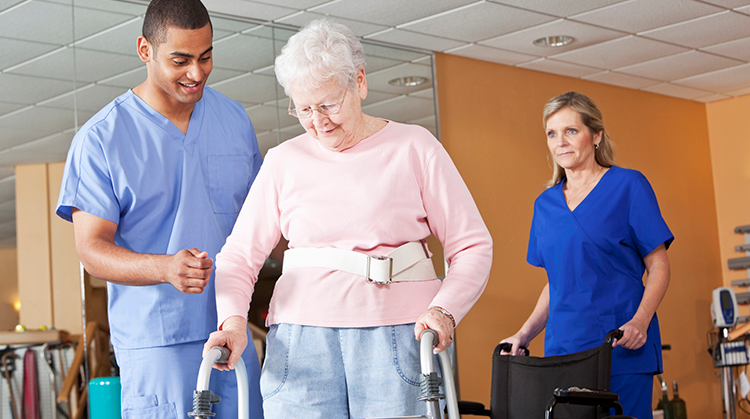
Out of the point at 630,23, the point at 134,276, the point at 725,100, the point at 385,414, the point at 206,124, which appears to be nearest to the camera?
the point at 385,414

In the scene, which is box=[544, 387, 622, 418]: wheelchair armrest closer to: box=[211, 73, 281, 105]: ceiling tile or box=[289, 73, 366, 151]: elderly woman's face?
box=[289, 73, 366, 151]: elderly woman's face

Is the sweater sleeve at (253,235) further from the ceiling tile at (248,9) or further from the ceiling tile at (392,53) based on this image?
the ceiling tile at (392,53)

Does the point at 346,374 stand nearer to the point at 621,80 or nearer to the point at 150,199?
the point at 150,199

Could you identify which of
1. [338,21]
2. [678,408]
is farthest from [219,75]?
[678,408]

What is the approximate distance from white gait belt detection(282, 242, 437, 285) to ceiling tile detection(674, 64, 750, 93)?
525 centimetres

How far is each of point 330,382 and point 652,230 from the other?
1.34 m

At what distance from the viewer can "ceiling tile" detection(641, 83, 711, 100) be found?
21.1 feet

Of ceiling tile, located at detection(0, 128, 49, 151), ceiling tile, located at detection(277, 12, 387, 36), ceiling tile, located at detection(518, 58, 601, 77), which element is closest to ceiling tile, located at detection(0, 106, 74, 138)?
ceiling tile, located at detection(0, 128, 49, 151)

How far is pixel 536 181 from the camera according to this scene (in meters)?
5.68

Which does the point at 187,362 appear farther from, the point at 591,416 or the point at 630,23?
the point at 630,23

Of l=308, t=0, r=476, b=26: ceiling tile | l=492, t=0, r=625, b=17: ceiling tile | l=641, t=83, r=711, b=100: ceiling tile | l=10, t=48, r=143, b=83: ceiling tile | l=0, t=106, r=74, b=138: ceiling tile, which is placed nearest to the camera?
l=0, t=106, r=74, b=138: ceiling tile

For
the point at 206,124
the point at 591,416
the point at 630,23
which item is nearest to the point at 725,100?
the point at 630,23

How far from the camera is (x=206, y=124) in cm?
195

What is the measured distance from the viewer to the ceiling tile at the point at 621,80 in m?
5.99
